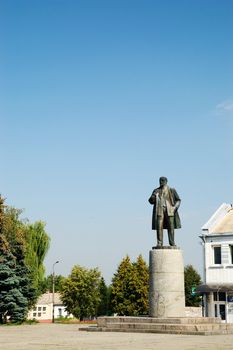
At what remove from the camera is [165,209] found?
68.0ft

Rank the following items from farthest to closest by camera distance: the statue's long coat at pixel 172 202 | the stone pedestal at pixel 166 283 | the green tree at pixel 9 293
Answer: the green tree at pixel 9 293 → the statue's long coat at pixel 172 202 → the stone pedestal at pixel 166 283

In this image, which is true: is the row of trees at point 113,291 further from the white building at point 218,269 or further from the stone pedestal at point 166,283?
the stone pedestal at point 166,283

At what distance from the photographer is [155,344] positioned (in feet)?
42.1

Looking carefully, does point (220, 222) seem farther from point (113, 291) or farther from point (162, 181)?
Result: point (162, 181)

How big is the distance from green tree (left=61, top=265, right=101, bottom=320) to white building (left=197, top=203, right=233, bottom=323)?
21.2 m

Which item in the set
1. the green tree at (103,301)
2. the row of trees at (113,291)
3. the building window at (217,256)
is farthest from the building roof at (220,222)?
the green tree at (103,301)

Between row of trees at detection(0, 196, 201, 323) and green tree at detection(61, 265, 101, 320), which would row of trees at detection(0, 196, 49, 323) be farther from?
green tree at detection(61, 265, 101, 320)

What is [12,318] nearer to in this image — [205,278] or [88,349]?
[205,278]

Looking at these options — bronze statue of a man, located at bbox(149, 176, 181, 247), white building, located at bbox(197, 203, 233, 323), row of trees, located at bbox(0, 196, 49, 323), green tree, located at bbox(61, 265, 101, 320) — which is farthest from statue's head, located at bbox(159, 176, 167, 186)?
green tree, located at bbox(61, 265, 101, 320)

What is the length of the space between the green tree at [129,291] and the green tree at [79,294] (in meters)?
3.83

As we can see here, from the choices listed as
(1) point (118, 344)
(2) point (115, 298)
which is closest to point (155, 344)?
(1) point (118, 344)

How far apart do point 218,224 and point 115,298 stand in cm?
1825

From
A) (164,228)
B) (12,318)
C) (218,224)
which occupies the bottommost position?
(12,318)

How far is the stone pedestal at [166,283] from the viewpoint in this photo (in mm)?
19344
